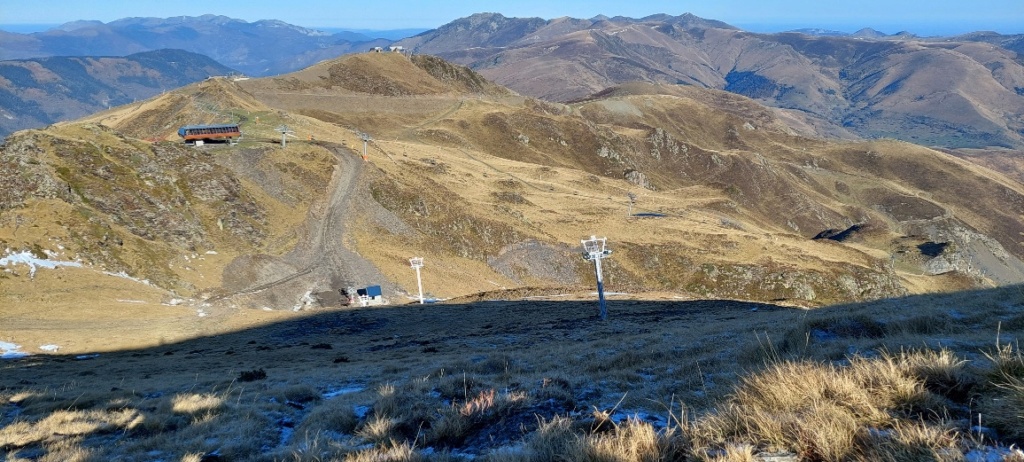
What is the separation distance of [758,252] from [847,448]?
259 feet

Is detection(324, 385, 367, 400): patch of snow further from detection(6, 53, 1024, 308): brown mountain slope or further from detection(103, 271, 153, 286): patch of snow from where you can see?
detection(103, 271, 153, 286): patch of snow

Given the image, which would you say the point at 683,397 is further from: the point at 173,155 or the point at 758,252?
the point at 758,252

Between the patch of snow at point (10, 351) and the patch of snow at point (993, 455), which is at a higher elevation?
the patch of snow at point (993, 455)

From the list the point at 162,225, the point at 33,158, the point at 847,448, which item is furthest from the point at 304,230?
the point at 847,448

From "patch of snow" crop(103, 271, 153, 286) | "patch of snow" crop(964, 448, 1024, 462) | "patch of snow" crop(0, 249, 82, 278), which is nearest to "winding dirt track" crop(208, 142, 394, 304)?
"patch of snow" crop(103, 271, 153, 286)

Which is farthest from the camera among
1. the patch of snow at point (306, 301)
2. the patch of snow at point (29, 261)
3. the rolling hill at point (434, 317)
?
the patch of snow at point (306, 301)

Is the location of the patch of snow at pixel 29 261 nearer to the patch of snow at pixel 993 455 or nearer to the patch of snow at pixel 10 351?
the patch of snow at pixel 10 351

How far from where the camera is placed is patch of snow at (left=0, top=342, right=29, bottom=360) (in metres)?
28.0

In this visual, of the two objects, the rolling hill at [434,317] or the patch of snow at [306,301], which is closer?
the rolling hill at [434,317]

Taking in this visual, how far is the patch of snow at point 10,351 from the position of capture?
28.0 meters

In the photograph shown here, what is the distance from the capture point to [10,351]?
94.6 ft

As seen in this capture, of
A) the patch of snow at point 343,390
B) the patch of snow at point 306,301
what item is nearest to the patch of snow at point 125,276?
the patch of snow at point 306,301

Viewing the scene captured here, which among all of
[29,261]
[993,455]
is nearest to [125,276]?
[29,261]

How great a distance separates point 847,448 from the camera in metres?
5.57
